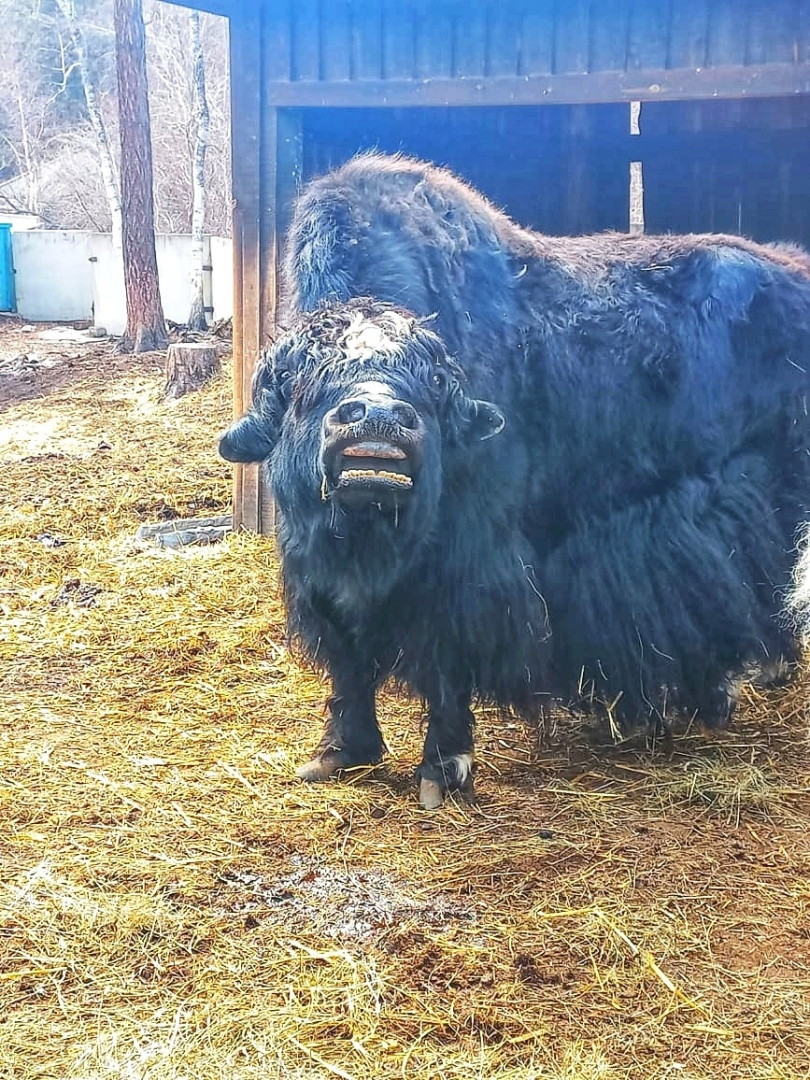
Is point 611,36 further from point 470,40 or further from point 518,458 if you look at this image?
point 518,458

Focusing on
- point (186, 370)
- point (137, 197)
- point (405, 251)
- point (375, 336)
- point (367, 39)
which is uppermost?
point (367, 39)

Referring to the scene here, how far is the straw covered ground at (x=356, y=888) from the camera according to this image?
272 centimetres

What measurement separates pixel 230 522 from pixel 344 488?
456 centimetres

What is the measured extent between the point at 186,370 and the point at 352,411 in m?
9.07

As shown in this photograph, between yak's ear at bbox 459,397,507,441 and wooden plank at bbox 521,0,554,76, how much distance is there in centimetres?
352

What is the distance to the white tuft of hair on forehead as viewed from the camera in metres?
3.50

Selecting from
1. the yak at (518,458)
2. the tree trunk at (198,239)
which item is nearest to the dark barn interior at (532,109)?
the yak at (518,458)

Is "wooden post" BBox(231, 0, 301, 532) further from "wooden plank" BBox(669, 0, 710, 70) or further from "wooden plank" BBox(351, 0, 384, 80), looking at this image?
"wooden plank" BBox(669, 0, 710, 70)

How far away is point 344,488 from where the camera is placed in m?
3.34

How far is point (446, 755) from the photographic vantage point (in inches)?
160

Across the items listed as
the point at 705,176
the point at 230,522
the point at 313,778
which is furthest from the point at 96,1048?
the point at 705,176

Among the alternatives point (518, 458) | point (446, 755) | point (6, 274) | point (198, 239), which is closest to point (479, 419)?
point (518, 458)

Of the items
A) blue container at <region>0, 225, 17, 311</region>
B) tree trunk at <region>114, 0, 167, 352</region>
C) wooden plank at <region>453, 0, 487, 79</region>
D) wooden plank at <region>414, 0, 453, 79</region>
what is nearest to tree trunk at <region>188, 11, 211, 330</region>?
tree trunk at <region>114, 0, 167, 352</region>

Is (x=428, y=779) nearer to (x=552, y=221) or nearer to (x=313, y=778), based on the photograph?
(x=313, y=778)
